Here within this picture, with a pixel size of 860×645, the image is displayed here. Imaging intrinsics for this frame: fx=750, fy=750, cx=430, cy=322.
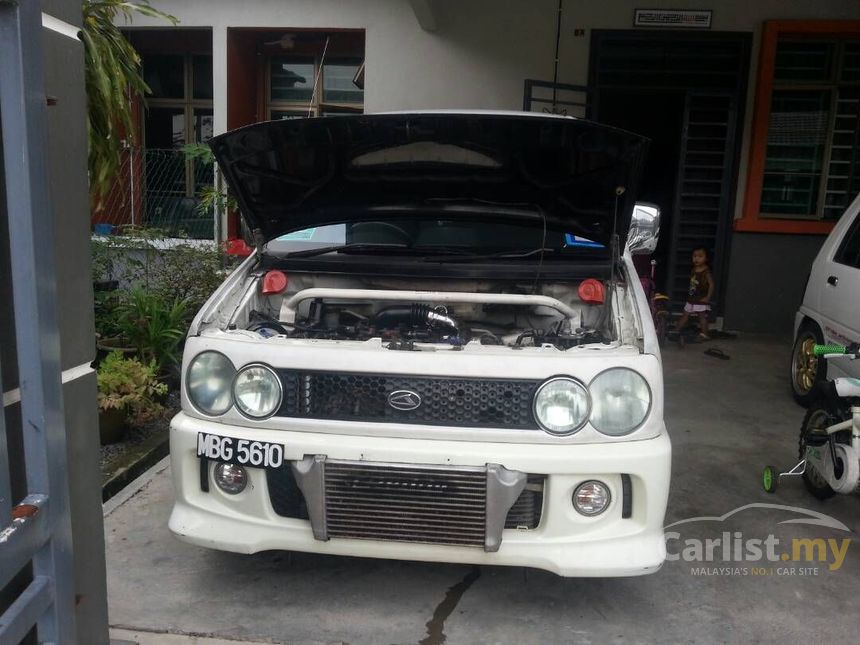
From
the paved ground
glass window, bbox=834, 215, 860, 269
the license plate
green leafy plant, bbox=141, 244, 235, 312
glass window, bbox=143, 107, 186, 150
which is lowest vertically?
the paved ground

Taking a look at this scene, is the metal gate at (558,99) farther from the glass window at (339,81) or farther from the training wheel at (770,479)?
the training wheel at (770,479)

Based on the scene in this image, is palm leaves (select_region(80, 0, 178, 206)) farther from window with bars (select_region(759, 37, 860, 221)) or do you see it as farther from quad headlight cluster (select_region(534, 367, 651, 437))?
window with bars (select_region(759, 37, 860, 221))

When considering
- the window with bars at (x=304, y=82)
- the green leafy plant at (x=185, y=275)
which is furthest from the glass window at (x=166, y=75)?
the green leafy plant at (x=185, y=275)

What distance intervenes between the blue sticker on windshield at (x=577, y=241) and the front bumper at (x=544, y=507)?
4.18 ft

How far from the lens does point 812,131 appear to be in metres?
8.09

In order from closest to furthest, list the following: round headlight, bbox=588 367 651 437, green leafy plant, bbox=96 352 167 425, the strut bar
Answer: round headlight, bbox=588 367 651 437 → the strut bar → green leafy plant, bbox=96 352 167 425

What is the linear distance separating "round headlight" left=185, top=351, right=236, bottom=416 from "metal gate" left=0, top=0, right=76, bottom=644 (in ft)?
4.19

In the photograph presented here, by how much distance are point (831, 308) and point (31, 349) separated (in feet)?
17.0

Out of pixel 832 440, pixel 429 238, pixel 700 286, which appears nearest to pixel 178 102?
pixel 700 286

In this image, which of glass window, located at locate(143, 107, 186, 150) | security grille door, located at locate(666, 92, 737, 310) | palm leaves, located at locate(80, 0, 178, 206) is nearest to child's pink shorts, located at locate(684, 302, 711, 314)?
security grille door, located at locate(666, 92, 737, 310)

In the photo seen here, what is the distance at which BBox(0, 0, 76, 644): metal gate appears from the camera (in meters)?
1.33

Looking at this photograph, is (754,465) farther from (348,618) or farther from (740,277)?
(740,277)

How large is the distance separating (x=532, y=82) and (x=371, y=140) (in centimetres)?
449
